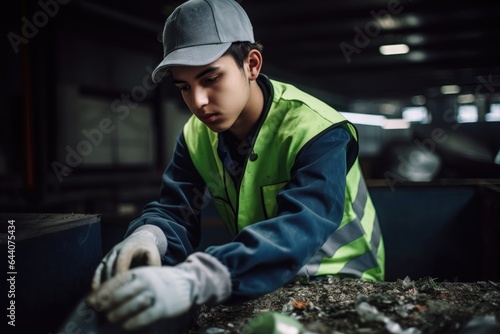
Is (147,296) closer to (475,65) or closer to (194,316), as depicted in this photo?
(194,316)

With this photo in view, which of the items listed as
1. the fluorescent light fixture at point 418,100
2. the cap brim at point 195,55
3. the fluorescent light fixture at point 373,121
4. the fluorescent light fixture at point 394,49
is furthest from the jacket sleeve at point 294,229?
the fluorescent light fixture at point 418,100

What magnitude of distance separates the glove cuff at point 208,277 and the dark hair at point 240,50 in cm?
60

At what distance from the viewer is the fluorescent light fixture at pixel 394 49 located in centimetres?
928

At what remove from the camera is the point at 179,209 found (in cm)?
156

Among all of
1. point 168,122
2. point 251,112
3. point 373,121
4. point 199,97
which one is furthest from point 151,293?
point 373,121

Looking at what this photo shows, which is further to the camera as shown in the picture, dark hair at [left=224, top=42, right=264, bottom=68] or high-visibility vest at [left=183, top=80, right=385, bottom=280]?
high-visibility vest at [left=183, top=80, right=385, bottom=280]

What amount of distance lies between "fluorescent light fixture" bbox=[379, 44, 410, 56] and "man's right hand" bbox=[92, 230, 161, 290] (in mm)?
9034

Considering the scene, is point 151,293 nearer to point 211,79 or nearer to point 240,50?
point 211,79

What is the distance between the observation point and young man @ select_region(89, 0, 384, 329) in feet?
3.09

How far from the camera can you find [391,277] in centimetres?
295

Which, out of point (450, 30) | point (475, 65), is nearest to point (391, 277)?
point (450, 30)

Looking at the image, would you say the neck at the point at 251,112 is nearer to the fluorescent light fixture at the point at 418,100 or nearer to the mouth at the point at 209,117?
the mouth at the point at 209,117

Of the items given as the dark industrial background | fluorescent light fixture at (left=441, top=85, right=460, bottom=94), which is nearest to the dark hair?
the dark industrial background

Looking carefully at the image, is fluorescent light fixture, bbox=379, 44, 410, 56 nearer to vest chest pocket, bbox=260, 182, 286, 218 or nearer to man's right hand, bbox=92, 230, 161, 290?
vest chest pocket, bbox=260, 182, 286, 218
